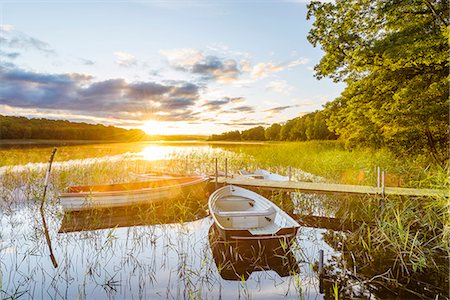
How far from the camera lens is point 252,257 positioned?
634 centimetres

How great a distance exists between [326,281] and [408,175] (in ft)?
33.8

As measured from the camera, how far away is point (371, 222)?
8.97 m

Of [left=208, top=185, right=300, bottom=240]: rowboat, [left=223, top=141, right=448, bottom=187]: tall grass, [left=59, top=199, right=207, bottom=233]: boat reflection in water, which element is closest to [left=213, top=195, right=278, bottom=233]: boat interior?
[left=208, top=185, right=300, bottom=240]: rowboat

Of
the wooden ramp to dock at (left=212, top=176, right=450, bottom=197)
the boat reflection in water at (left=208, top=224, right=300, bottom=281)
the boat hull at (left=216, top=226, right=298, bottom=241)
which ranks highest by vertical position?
the wooden ramp to dock at (left=212, top=176, right=450, bottom=197)

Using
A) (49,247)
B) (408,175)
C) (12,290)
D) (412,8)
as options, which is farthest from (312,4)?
(12,290)

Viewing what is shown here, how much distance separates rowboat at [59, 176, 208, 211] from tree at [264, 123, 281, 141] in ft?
184

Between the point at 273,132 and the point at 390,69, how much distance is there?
2215 inches

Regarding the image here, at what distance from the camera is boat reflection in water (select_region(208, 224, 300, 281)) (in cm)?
572

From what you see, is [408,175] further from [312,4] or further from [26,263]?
[26,263]

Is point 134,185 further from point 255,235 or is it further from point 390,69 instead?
point 390,69

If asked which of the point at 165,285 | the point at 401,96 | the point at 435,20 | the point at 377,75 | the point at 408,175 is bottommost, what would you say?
the point at 165,285

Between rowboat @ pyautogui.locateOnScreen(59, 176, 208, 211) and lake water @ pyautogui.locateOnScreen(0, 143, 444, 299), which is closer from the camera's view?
lake water @ pyautogui.locateOnScreen(0, 143, 444, 299)

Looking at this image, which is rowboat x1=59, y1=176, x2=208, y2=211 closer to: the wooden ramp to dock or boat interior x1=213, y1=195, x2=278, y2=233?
the wooden ramp to dock

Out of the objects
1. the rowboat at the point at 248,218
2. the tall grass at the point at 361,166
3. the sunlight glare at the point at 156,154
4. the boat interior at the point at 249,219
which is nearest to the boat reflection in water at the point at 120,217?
the rowboat at the point at 248,218
